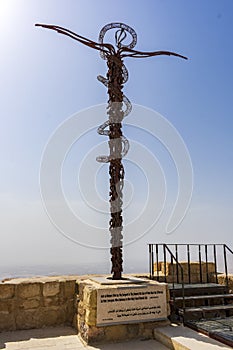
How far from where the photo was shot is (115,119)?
6.24 meters

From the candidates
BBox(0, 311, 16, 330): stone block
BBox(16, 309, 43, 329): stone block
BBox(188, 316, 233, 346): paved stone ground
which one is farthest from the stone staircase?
BBox(0, 311, 16, 330): stone block

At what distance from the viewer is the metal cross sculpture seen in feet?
19.5

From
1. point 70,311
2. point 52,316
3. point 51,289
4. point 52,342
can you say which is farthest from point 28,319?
point 52,342

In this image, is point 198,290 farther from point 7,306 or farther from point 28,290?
point 7,306

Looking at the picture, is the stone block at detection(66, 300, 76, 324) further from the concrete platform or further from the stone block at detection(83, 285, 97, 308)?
the concrete platform

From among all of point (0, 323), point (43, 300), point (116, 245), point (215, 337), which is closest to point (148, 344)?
point (215, 337)

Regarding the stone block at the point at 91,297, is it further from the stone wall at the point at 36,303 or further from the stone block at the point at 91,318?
the stone wall at the point at 36,303

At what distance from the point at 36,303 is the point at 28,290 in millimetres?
301

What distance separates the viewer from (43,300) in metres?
5.77

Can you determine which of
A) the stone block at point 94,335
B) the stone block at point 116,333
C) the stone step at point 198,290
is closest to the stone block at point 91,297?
→ the stone block at point 94,335

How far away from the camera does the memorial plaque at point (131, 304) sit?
4816mm

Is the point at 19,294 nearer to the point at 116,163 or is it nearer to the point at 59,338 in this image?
the point at 59,338

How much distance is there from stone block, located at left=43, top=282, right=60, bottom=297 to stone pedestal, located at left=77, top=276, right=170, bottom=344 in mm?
821

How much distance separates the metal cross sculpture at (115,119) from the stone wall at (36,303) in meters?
1.11
